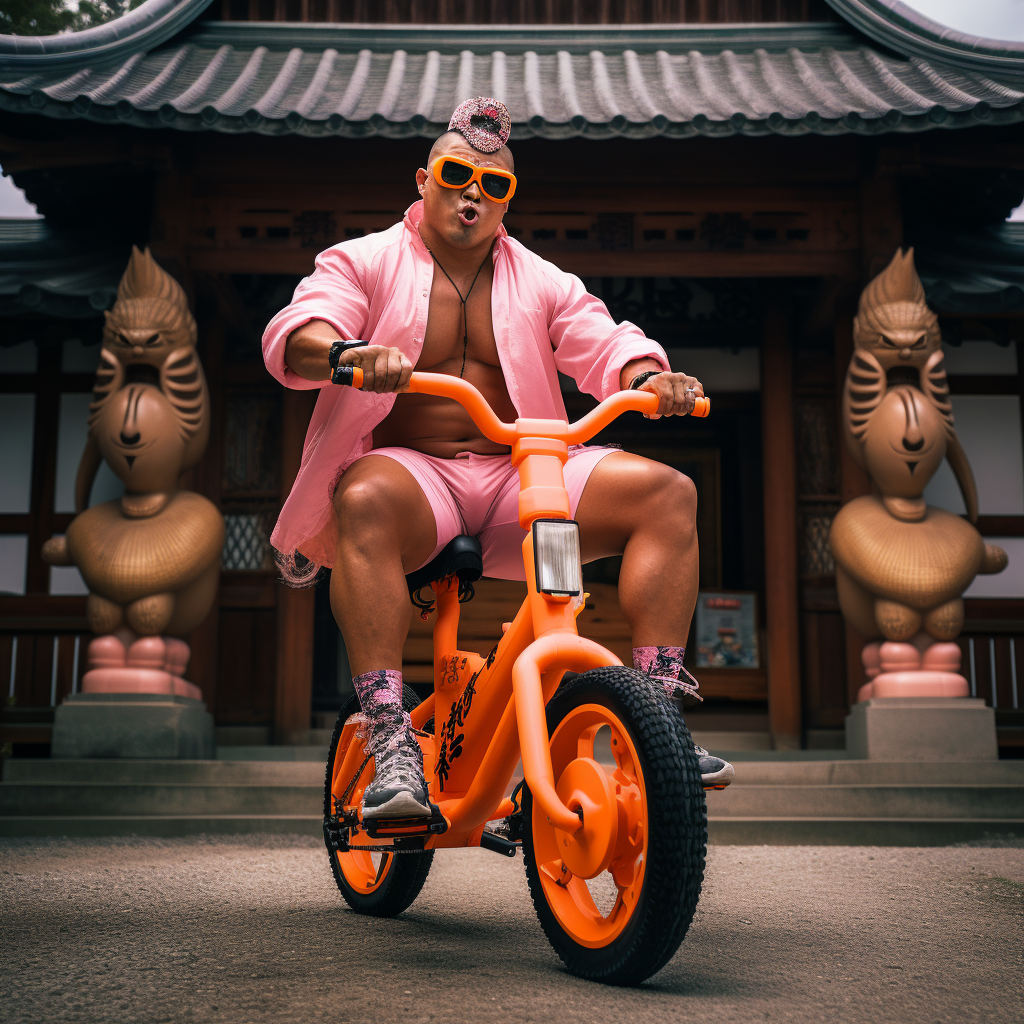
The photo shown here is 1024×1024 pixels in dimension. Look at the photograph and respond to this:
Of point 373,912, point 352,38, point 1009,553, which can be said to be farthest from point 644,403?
point 352,38

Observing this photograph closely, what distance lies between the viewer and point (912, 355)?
5.36 m

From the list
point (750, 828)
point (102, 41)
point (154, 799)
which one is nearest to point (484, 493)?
point (750, 828)

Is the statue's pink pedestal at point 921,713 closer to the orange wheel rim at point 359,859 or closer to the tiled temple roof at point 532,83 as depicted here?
the tiled temple roof at point 532,83

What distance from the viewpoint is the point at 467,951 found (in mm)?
2033

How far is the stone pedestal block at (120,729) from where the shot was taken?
16.5ft

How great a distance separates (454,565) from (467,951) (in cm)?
78

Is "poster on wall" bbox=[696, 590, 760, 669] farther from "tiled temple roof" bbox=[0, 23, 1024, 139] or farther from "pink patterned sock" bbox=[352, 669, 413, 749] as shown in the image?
"pink patterned sock" bbox=[352, 669, 413, 749]

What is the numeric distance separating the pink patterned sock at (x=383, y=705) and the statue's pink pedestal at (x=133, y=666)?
351cm

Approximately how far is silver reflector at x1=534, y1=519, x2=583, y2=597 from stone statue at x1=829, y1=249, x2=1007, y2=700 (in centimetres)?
384

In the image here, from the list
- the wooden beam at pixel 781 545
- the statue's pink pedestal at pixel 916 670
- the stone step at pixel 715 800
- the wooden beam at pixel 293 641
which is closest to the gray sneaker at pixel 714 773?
the stone step at pixel 715 800

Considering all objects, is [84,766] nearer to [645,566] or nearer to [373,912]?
[373,912]

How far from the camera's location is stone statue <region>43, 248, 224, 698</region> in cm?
527

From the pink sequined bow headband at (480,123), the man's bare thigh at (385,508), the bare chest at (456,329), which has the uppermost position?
the pink sequined bow headband at (480,123)

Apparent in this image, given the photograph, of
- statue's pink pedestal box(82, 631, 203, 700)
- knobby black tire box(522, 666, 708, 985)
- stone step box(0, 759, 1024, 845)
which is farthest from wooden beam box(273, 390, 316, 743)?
knobby black tire box(522, 666, 708, 985)
